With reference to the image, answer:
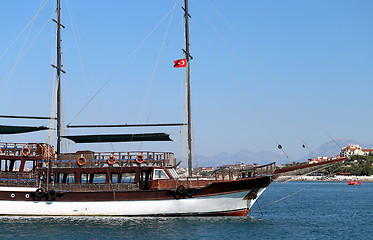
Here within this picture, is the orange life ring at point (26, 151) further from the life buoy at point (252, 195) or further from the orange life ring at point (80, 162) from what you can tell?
the life buoy at point (252, 195)

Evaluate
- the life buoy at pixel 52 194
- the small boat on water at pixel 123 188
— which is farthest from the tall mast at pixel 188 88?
the life buoy at pixel 52 194

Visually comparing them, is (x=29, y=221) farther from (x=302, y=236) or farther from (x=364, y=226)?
(x=364, y=226)

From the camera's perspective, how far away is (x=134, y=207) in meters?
32.0

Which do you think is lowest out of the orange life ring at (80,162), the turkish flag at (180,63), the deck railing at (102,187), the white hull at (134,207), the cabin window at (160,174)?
the white hull at (134,207)

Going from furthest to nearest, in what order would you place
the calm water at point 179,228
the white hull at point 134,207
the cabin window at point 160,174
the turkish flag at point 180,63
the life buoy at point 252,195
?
the turkish flag at point 180,63
the cabin window at point 160,174
the life buoy at point 252,195
the white hull at point 134,207
the calm water at point 179,228

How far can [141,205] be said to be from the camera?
3189 cm

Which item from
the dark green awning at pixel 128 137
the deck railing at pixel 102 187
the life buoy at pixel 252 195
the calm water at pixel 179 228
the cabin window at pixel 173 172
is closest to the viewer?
the calm water at pixel 179 228

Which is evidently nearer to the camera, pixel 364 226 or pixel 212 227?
pixel 212 227

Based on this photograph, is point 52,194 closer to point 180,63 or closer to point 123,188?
point 123,188

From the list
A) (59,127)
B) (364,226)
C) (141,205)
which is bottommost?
(364,226)

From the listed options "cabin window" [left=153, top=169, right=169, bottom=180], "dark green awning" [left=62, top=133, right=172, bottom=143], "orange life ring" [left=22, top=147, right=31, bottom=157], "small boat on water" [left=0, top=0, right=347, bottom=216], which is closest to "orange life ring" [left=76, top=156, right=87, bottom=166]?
"small boat on water" [left=0, top=0, right=347, bottom=216]

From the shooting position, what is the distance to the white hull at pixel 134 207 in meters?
31.6

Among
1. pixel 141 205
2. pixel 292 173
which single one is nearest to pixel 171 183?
pixel 141 205

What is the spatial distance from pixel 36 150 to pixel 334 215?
24.0 metres
